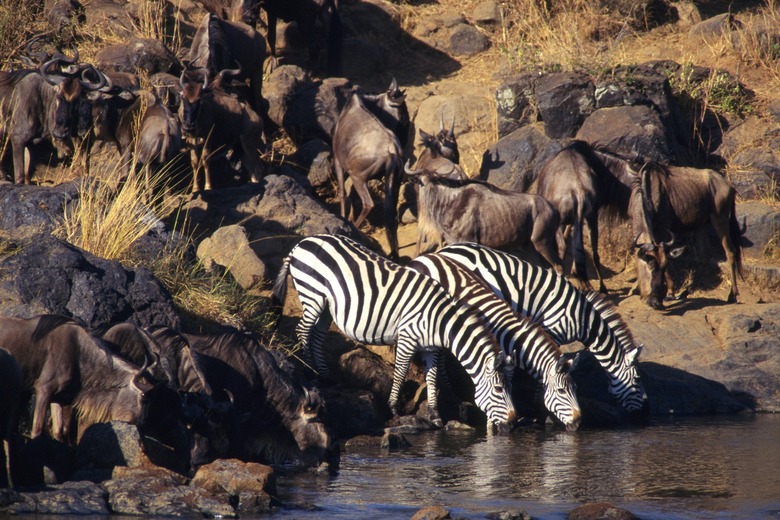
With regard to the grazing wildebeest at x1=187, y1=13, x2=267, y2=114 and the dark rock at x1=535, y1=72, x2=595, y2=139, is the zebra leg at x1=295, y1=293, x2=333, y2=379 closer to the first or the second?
the grazing wildebeest at x1=187, y1=13, x2=267, y2=114

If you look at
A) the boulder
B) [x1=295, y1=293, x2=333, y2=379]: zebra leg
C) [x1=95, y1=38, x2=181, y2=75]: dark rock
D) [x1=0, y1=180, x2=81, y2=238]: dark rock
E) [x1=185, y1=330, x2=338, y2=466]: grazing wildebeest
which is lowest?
[x1=185, y1=330, x2=338, y2=466]: grazing wildebeest

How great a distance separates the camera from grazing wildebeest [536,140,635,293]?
13.3 m

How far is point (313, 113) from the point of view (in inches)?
615

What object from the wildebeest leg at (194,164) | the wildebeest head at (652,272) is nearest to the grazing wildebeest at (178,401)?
the wildebeest leg at (194,164)

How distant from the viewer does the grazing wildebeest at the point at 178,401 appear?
770 centimetres

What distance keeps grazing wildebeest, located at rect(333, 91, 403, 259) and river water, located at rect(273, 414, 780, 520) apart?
454cm

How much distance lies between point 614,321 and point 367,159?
429 centimetres

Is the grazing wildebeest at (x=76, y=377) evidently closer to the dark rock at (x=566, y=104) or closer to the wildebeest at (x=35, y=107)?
the wildebeest at (x=35, y=107)

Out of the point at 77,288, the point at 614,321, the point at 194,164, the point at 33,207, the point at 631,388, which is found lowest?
the point at 631,388

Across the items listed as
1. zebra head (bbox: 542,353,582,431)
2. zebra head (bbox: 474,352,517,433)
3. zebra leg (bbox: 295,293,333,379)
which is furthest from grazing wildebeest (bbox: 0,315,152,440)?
zebra head (bbox: 542,353,582,431)

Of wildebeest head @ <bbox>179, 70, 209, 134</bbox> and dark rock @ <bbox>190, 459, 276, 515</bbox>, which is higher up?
wildebeest head @ <bbox>179, 70, 209, 134</bbox>

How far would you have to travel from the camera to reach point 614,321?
36.4 feet

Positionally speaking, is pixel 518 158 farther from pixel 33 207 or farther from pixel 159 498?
pixel 159 498

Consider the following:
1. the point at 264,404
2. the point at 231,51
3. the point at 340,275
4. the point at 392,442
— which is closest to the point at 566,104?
the point at 231,51
